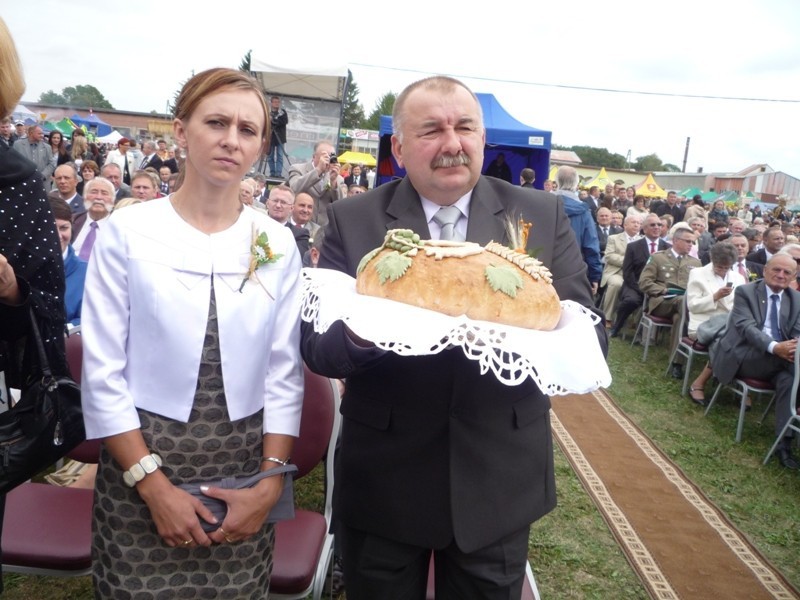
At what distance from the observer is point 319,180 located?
26.5 feet

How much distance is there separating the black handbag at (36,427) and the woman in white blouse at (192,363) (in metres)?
0.20

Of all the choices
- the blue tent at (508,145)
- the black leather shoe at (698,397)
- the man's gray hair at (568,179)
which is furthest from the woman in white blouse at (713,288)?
the blue tent at (508,145)

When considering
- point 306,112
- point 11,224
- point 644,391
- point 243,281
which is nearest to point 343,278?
point 243,281

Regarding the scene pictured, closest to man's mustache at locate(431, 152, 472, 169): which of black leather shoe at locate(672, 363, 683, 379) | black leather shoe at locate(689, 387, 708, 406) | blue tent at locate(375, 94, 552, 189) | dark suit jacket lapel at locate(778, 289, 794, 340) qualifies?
dark suit jacket lapel at locate(778, 289, 794, 340)

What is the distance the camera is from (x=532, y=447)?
6.07ft

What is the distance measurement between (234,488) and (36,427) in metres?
0.60

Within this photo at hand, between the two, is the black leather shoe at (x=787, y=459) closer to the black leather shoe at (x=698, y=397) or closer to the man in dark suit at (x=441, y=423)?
the black leather shoe at (x=698, y=397)

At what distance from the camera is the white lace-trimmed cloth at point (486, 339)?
1.36m

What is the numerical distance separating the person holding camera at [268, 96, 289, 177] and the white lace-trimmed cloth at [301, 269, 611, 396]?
433 inches

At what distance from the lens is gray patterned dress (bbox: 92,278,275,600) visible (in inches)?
67.1

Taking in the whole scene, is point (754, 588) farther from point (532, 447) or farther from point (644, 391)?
point (644, 391)

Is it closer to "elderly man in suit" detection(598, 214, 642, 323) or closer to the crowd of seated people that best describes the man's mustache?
the crowd of seated people

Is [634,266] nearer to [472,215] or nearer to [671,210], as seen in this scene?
[472,215]

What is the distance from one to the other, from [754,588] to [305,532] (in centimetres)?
302
